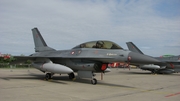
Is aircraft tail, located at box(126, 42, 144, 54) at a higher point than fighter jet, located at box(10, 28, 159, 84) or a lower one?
higher

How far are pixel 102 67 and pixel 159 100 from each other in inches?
179

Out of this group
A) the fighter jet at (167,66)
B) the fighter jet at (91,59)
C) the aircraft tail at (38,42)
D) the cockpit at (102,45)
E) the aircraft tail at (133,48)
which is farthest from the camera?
the aircraft tail at (133,48)

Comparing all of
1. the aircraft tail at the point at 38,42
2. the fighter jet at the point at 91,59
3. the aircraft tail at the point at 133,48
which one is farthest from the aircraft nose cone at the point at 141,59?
the aircraft tail at the point at 133,48

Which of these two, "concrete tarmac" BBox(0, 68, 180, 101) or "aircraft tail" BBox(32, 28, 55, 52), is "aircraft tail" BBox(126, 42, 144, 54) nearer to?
"aircraft tail" BBox(32, 28, 55, 52)

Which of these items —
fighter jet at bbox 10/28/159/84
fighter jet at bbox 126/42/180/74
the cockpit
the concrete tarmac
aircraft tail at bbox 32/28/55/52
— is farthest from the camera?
fighter jet at bbox 126/42/180/74

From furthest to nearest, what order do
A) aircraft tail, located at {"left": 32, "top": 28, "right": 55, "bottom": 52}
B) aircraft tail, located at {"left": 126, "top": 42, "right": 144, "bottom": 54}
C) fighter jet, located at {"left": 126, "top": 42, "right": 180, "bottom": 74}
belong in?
aircraft tail, located at {"left": 126, "top": 42, "right": 144, "bottom": 54}, fighter jet, located at {"left": 126, "top": 42, "right": 180, "bottom": 74}, aircraft tail, located at {"left": 32, "top": 28, "right": 55, "bottom": 52}

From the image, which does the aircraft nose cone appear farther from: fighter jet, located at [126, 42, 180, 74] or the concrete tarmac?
fighter jet, located at [126, 42, 180, 74]

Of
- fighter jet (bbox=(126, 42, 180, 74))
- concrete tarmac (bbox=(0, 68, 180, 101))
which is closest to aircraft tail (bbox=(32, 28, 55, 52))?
concrete tarmac (bbox=(0, 68, 180, 101))

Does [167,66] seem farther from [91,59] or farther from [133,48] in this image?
[91,59]

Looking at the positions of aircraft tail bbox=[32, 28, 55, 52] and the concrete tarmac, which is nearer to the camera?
the concrete tarmac

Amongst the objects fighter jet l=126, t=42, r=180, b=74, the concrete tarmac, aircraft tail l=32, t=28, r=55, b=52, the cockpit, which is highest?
aircraft tail l=32, t=28, r=55, b=52

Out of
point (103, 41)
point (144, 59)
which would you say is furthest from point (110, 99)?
point (103, 41)

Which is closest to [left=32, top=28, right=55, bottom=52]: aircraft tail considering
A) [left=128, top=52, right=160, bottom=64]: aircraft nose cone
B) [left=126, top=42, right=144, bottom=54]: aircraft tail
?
[left=128, top=52, right=160, bottom=64]: aircraft nose cone

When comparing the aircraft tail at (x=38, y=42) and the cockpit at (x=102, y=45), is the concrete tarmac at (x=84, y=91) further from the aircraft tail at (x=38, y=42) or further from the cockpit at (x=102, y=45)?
the aircraft tail at (x=38, y=42)
